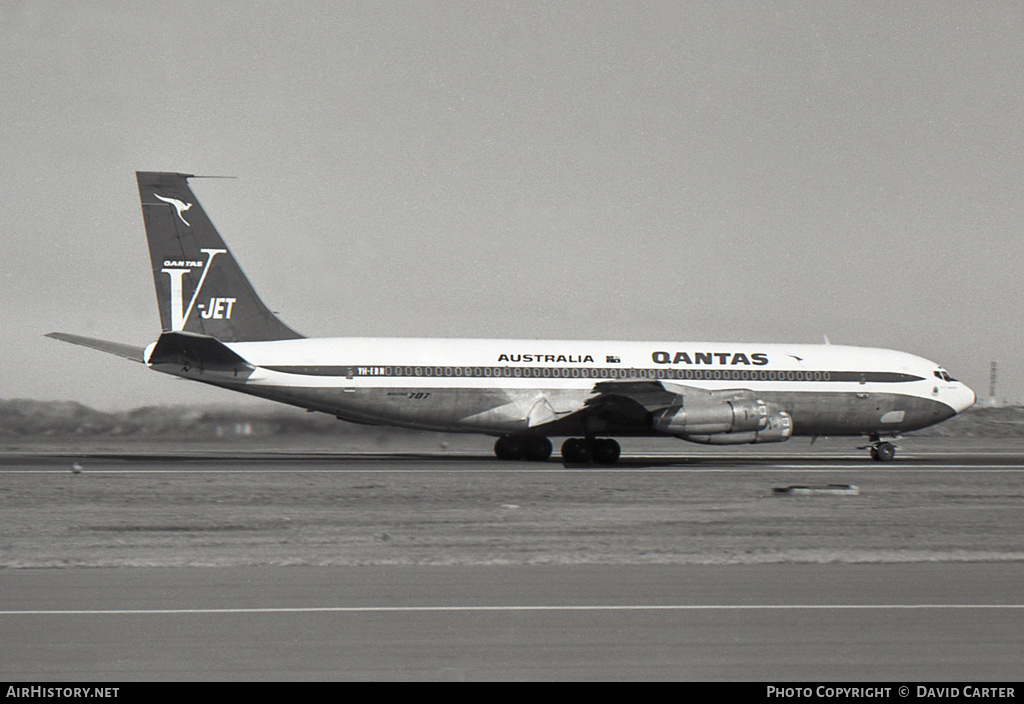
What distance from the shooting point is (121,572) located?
453 inches

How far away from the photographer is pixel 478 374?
32.8 meters

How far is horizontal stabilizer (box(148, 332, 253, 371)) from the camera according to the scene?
94.8 feet

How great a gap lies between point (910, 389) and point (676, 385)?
9.51 meters

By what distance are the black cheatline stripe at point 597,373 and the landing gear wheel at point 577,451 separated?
2068 millimetres

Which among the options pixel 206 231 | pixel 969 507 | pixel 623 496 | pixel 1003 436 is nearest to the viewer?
pixel 969 507

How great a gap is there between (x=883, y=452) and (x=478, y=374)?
14.5 metres

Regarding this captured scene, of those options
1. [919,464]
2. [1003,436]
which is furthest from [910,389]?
[1003,436]

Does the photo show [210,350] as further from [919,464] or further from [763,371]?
[919,464]

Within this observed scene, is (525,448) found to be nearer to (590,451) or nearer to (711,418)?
(590,451)

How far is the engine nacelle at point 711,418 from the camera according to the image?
32.2 metres

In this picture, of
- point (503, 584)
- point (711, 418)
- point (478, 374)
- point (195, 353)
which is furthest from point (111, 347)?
point (503, 584)

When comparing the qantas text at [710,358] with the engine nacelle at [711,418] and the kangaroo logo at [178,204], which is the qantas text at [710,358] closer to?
the engine nacelle at [711,418]

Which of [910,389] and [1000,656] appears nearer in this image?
[1000,656]
